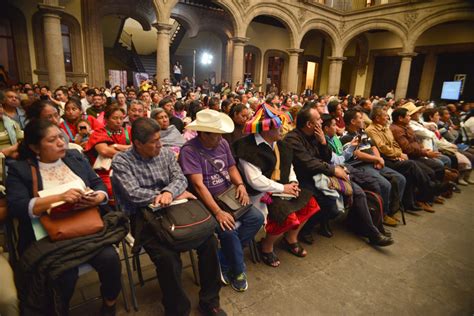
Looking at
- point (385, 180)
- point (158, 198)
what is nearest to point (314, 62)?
point (385, 180)

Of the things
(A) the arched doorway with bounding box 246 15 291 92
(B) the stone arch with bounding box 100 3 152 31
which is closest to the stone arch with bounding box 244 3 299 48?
(A) the arched doorway with bounding box 246 15 291 92

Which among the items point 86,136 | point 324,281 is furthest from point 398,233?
point 86,136

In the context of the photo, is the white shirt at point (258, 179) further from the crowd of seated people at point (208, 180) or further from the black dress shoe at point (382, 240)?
the black dress shoe at point (382, 240)

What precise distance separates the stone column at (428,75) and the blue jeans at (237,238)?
1900cm

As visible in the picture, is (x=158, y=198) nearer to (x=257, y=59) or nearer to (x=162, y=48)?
(x=162, y=48)

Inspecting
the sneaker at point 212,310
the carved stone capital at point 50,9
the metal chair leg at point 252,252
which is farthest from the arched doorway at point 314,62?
the sneaker at point 212,310

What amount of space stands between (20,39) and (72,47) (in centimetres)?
173

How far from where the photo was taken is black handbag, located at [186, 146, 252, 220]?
2314 millimetres

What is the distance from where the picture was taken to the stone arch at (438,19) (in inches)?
502

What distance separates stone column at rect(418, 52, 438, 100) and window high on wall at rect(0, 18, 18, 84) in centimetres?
2144

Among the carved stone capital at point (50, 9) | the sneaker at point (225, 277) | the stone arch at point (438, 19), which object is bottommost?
the sneaker at point (225, 277)

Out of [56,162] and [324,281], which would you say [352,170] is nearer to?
[324,281]

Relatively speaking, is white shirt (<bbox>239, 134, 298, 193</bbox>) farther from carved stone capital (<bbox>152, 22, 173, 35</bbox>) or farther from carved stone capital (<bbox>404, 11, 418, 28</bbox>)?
carved stone capital (<bbox>404, 11, 418, 28</bbox>)

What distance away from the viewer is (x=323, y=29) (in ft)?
53.0
